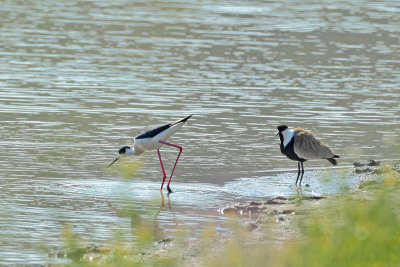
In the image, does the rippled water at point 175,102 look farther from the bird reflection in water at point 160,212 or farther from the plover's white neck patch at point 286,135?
the plover's white neck patch at point 286,135

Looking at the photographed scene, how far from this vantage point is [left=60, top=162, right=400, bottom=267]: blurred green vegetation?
682cm

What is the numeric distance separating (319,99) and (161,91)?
3000mm

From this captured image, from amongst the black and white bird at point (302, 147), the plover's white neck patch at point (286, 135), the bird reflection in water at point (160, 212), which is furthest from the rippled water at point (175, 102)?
the plover's white neck patch at point (286, 135)

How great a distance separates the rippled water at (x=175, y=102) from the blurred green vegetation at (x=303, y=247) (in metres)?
0.53

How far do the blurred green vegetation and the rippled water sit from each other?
53cm

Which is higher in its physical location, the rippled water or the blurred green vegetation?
the blurred green vegetation

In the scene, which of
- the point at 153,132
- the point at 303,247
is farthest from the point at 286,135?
the point at 303,247

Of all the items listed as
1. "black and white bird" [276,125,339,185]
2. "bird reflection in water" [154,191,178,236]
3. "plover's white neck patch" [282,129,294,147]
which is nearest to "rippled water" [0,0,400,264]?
"bird reflection in water" [154,191,178,236]

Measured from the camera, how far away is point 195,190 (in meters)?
12.2

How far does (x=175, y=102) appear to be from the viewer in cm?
1845

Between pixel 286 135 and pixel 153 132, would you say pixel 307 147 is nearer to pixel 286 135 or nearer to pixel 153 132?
pixel 286 135

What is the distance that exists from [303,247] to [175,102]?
11162 mm

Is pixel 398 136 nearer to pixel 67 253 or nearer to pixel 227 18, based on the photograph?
pixel 67 253

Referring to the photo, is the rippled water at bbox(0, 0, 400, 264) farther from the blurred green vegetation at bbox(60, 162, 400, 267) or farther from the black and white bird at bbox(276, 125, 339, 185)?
the blurred green vegetation at bbox(60, 162, 400, 267)
